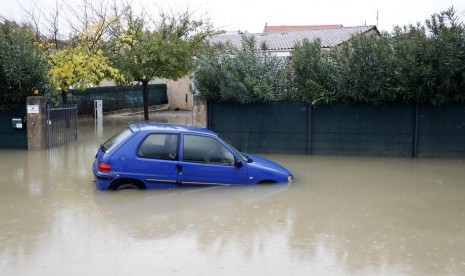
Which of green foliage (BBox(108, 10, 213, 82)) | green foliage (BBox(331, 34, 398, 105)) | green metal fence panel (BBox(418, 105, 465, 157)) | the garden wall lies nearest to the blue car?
the garden wall

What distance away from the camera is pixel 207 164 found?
9.91 meters

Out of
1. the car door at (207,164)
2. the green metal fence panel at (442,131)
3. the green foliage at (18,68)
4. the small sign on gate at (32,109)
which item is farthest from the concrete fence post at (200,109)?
the green metal fence panel at (442,131)

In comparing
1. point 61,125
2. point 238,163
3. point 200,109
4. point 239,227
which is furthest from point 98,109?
point 239,227

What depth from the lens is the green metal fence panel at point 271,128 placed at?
15.2 m

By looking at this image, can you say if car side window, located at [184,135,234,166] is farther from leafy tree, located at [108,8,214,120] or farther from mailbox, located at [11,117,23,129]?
leafy tree, located at [108,8,214,120]

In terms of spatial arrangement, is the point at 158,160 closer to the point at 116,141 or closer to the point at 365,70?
the point at 116,141

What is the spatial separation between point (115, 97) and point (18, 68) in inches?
573

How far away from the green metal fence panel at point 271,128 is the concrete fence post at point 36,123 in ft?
17.6

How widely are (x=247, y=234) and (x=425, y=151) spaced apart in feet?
29.6

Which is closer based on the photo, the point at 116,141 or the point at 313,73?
the point at 116,141

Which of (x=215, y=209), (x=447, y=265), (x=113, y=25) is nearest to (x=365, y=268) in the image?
(x=447, y=265)

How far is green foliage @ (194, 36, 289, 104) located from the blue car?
4885mm

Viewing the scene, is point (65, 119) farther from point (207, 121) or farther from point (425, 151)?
point (425, 151)

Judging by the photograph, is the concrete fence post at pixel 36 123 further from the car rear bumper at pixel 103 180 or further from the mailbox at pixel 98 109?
the mailbox at pixel 98 109
